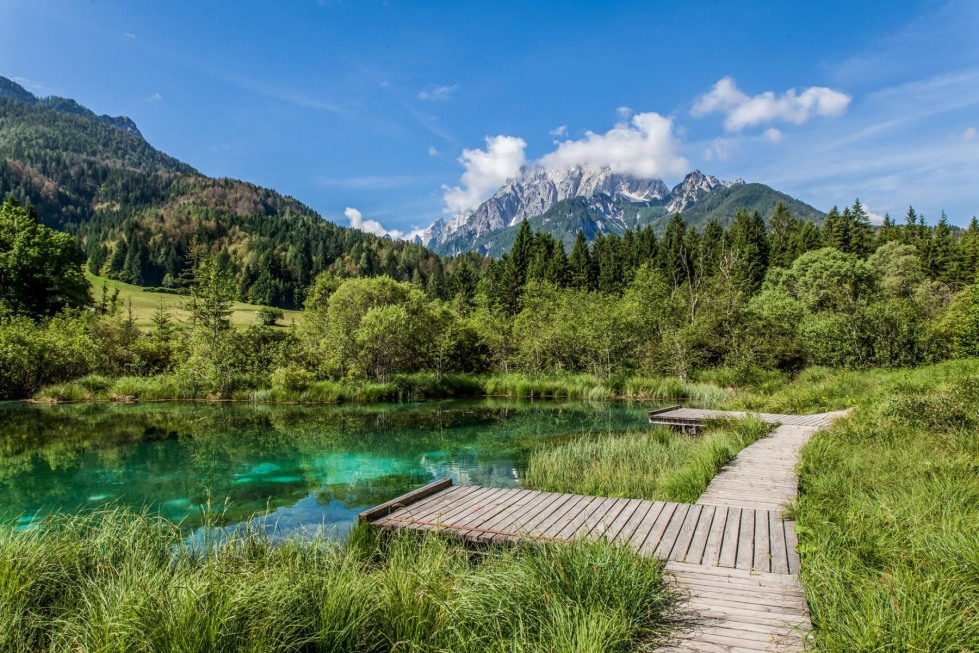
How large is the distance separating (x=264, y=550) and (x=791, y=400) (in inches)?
654

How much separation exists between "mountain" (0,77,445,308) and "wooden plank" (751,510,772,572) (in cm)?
4119

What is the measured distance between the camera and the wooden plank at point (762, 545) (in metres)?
4.41

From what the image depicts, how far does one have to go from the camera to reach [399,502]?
674 cm

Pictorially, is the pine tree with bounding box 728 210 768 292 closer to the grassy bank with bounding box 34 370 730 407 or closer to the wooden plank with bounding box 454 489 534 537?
the grassy bank with bounding box 34 370 730 407

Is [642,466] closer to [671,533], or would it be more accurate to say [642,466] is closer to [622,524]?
[622,524]

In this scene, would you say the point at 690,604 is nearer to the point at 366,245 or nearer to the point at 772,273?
the point at 772,273

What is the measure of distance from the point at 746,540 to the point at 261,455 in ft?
37.6

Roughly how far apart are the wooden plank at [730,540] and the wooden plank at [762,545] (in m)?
0.17

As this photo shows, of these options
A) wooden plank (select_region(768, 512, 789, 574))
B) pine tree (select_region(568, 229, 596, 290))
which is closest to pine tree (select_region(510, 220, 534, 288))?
pine tree (select_region(568, 229, 596, 290))

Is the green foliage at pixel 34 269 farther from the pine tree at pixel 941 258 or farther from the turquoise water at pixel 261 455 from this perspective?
the pine tree at pixel 941 258

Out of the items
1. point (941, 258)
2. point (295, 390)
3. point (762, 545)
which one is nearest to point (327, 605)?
point (762, 545)

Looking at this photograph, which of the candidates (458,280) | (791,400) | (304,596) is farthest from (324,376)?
(458,280)

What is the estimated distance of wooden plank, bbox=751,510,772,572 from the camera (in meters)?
4.41

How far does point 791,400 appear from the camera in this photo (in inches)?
A: 658
